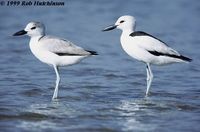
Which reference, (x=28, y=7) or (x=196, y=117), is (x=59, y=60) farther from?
(x=28, y=7)

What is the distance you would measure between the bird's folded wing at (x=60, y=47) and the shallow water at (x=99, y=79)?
34.9 inches

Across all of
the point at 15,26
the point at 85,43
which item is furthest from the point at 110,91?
the point at 15,26

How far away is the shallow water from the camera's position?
37.1 ft

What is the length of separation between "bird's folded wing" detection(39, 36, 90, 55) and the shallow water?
0.89 meters

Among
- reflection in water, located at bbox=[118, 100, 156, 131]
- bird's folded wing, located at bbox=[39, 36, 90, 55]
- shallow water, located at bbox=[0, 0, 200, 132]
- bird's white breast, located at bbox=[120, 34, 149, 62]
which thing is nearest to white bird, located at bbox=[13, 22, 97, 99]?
bird's folded wing, located at bbox=[39, 36, 90, 55]

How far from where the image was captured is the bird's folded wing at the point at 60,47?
1308 cm

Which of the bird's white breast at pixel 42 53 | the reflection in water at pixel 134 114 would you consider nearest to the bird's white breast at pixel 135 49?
the reflection in water at pixel 134 114

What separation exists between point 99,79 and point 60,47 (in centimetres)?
187

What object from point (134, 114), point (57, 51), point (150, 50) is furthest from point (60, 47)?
point (134, 114)

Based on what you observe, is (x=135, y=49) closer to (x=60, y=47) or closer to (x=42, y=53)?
(x=60, y=47)

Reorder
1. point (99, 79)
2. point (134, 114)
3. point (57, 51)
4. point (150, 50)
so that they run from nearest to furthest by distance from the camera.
Answer: point (134, 114), point (57, 51), point (150, 50), point (99, 79)

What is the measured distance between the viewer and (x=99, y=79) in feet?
48.6

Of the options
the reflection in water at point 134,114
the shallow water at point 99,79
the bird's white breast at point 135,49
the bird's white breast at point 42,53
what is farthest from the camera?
the bird's white breast at point 135,49

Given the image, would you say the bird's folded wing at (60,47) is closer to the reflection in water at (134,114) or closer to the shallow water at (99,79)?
the shallow water at (99,79)
